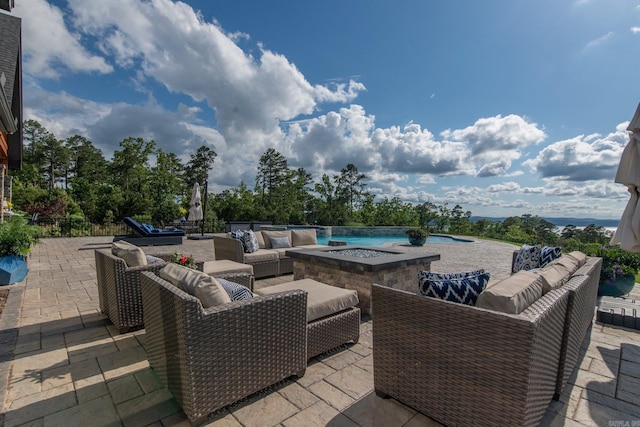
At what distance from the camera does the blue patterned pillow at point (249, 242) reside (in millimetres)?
5336

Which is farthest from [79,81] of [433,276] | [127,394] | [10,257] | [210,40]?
[433,276]

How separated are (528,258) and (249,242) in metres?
4.42

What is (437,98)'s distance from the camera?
32.7ft

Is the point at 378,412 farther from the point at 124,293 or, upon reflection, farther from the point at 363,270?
the point at 124,293

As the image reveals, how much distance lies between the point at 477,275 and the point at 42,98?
17129 millimetres

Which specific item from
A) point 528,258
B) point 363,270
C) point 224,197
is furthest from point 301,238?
point 224,197

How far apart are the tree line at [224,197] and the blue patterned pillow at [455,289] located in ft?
58.8

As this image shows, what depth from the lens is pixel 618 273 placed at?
4.23 meters

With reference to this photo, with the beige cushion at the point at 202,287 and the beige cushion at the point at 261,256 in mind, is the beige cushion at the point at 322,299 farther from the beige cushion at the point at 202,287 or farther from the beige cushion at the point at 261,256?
the beige cushion at the point at 261,256

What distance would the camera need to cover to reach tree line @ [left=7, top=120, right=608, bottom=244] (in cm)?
1922

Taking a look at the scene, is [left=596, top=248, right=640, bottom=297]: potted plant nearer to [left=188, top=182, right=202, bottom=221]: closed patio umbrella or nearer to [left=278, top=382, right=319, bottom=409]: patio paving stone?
[left=278, top=382, right=319, bottom=409]: patio paving stone

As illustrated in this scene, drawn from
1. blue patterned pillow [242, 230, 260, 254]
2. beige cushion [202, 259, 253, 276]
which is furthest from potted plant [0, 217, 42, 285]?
blue patterned pillow [242, 230, 260, 254]

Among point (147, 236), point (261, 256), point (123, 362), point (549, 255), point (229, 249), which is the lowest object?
point (147, 236)

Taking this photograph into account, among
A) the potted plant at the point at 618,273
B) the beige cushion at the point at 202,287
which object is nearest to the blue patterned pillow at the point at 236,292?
the beige cushion at the point at 202,287
